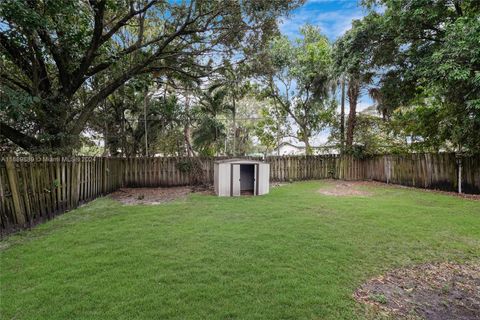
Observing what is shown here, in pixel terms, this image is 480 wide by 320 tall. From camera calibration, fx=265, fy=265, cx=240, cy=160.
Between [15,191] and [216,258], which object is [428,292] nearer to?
[216,258]

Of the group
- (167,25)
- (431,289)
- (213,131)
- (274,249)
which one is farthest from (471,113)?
(213,131)

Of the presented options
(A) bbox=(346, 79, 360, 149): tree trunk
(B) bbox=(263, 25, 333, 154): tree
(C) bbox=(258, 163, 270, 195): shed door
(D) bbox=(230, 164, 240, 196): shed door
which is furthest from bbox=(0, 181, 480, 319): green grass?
(B) bbox=(263, 25, 333, 154): tree

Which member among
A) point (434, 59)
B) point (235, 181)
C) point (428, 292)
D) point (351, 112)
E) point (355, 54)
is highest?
point (355, 54)

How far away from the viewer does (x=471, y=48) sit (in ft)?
20.2

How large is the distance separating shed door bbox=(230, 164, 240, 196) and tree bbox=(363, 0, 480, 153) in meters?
5.93

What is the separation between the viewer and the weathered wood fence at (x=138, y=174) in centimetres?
444

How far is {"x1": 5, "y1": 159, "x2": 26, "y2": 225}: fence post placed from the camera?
420 cm

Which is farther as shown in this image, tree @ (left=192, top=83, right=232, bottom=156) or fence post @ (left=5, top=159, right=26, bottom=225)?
tree @ (left=192, top=83, right=232, bottom=156)

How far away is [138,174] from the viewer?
1087 centimetres

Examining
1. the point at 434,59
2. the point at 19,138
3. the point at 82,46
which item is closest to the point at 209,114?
the point at 82,46

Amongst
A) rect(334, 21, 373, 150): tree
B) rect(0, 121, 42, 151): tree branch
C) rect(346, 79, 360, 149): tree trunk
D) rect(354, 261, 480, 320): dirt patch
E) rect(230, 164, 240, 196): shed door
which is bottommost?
rect(354, 261, 480, 320): dirt patch

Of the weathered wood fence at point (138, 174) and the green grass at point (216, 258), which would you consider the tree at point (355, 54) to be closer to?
the weathered wood fence at point (138, 174)

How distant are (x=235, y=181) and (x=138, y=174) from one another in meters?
4.67

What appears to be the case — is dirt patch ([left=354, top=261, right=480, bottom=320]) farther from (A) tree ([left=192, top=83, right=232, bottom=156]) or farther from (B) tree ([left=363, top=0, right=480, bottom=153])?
(A) tree ([left=192, top=83, right=232, bottom=156])
